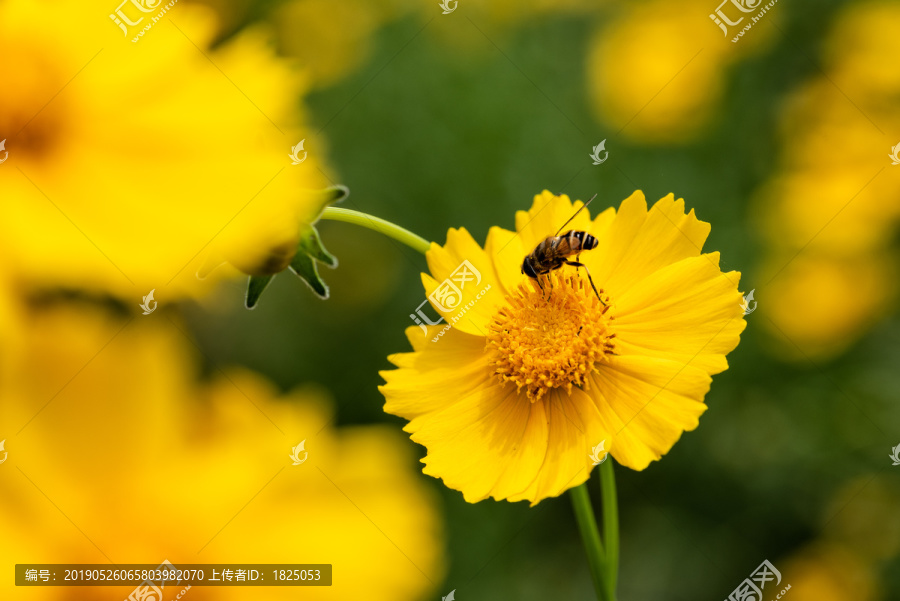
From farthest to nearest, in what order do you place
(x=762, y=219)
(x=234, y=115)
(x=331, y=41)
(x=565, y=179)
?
(x=331, y=41) → (x=565, y=179) → (x=762, y=219) → (x=234, y=115)

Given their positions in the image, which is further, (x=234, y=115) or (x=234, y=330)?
(x=234, y=330)

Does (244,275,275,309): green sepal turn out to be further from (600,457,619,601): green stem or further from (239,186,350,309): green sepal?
(600,457,619,601): green stem

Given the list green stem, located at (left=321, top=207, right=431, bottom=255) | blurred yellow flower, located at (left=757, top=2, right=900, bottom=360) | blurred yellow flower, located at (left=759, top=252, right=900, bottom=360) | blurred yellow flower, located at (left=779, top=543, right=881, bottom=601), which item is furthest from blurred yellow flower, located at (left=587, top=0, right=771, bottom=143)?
green stem, located at (left=321, top=207, right=431, bottom=255)

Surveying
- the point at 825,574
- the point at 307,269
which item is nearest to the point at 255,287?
the point at 307,269

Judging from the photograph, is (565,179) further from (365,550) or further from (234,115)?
(365,550)

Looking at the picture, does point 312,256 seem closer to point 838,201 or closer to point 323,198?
point 323,198

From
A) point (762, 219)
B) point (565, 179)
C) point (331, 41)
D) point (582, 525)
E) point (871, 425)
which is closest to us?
point (582, 525)

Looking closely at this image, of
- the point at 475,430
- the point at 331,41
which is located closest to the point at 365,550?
the point at 475,430
